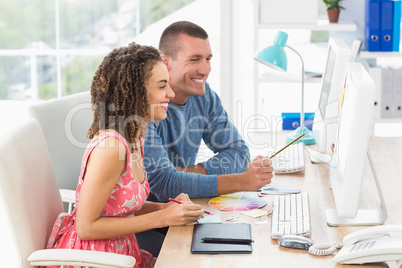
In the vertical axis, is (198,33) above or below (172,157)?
above

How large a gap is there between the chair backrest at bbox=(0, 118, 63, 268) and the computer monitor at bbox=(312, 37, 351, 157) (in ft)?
3.07

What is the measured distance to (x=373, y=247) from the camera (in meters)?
1.22

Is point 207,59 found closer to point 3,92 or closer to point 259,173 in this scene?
point 259,173

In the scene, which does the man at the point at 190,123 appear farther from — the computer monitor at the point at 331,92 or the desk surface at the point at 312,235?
the computer monitor at the point at 331,92

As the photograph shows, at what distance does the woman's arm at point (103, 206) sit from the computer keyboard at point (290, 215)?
224mm

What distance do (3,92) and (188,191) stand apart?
3.88 meters

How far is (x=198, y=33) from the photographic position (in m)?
2.04

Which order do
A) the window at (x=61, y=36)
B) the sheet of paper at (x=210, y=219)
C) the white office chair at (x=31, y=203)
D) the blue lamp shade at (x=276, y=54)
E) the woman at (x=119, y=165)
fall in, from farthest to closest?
the window at (x=61, y=36), the blue lamp shade at (x=276, y=54), the sheet of paper at (x=210, y=219), the woman at (x=119, y=165), the white office chair at (x=31, y=203)

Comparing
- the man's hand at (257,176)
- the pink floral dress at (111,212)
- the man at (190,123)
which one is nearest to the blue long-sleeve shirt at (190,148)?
the man at (190,123)

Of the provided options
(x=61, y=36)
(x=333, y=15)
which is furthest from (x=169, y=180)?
(x=61, y=36)

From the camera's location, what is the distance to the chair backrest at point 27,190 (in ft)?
4.39

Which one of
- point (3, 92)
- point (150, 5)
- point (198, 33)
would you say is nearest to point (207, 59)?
point (198, 33)

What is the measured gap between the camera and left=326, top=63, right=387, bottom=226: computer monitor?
1230 mm

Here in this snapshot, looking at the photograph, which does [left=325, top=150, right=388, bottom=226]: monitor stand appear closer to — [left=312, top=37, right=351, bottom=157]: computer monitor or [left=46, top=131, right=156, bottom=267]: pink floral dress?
[left=312, top=37, right=351, bottom=157]: computer monitor
